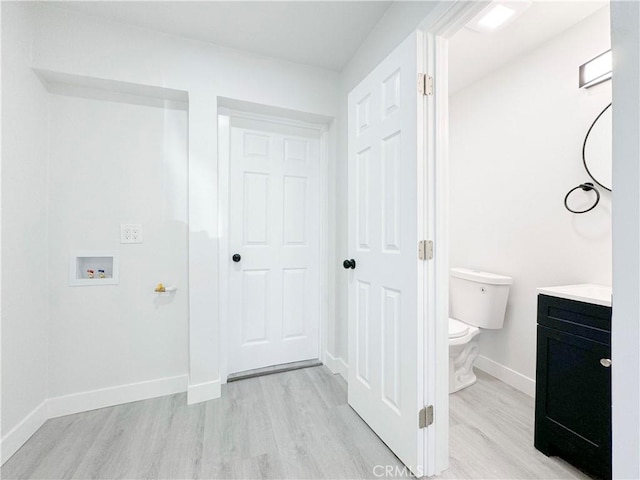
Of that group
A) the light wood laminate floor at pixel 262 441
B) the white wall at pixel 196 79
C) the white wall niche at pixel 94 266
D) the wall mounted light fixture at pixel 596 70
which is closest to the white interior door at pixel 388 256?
the light wood laminate floor at pixel 262 441

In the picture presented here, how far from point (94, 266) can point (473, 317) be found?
259 centimetres

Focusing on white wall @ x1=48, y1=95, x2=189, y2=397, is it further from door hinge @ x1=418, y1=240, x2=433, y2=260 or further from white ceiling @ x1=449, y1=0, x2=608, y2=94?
white ceiling @ x1=449, y1=0, x2=608, y2=94

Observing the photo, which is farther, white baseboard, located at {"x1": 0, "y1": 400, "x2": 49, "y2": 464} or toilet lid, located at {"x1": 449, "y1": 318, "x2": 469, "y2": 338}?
toilet lid, located at {"x1": 449, "y1": 318, "x2": 469, "y2": 338}

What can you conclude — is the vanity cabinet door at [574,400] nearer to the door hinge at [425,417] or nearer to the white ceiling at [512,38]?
the door hinge at [425,417]

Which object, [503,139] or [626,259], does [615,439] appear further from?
[503,139]

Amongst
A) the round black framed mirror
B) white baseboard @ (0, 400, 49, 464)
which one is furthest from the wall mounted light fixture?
white baseboard @ (0, 400, 49, 464)

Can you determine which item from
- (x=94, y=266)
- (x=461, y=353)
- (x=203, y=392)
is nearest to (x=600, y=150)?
(x=461, y=353)

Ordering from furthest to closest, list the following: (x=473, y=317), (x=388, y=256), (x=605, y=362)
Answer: (x=473, y=317), (x=388, y=256), (x=605, y=362)

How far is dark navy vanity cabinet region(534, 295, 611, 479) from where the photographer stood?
1153 millimetres

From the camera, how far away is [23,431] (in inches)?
58.5

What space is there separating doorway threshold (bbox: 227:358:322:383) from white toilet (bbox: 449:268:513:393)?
3.43ft

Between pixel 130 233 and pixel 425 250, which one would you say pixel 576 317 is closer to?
pixel 425 250

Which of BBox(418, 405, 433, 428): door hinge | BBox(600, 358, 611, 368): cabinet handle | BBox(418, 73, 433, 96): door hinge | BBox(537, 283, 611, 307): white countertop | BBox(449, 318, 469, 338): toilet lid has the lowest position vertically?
BBox(418, 405, 433, 428): door hinge

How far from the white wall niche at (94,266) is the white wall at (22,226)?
134mm
